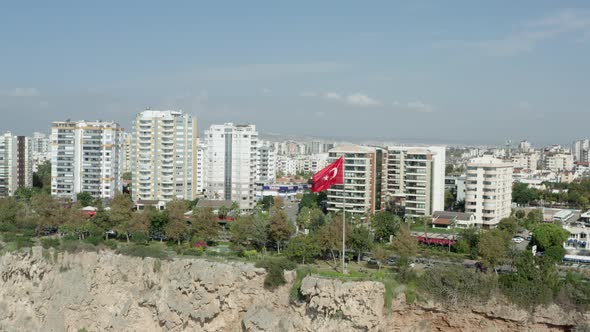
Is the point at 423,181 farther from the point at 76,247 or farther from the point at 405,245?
the point at 76,247

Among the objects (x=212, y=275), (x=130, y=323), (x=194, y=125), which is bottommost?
(x=130, y=323)

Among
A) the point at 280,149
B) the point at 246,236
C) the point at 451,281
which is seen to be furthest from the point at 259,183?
the point at 280,149

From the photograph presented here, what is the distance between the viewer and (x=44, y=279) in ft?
76.6

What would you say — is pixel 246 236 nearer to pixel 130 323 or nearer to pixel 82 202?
pixel 130 323

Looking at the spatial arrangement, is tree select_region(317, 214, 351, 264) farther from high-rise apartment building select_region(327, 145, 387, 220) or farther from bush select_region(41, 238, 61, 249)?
bush select_region(41, 238, 61, 249)

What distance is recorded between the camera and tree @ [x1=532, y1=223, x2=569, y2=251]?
2616 cm

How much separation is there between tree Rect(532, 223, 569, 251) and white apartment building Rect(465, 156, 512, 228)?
6.46 m

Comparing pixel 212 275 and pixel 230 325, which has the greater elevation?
pixel 212 275

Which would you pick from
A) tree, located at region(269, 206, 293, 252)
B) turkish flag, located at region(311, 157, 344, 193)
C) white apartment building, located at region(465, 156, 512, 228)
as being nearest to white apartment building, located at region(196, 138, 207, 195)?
tree, located at region(269, 206, 293, 252)

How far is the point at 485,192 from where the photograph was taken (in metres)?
33.8

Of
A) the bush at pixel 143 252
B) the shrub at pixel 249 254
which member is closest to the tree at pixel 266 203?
the shrub at pixel 249 254

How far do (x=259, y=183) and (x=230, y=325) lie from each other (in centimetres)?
2528

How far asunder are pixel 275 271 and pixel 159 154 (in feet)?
67.3

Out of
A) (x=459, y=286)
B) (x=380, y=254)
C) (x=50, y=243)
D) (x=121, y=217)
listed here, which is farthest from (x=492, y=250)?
(x=50, y=243)
